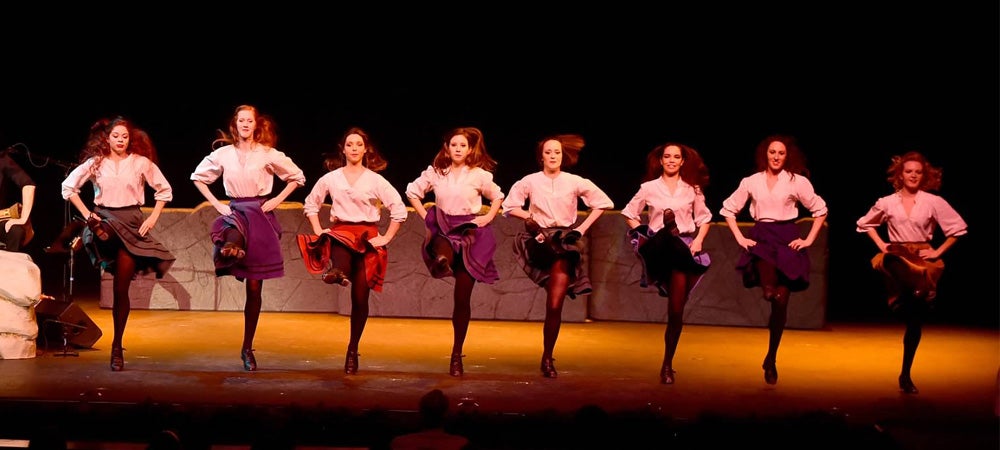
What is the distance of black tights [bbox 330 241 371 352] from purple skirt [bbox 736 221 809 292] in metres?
2.12

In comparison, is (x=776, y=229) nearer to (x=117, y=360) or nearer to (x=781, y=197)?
(x=781, y=197)

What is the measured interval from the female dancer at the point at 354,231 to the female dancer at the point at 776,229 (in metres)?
1.94

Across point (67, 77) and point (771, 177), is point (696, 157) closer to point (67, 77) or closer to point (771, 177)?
point (771, 177)

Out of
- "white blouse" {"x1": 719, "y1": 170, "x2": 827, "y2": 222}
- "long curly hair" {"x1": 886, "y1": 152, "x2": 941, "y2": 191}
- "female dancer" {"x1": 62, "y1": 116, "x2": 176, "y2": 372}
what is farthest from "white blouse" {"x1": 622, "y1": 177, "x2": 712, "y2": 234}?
"female dancer" {"x1": 62, "y1": 116, "x2": 176, "y2": 372}

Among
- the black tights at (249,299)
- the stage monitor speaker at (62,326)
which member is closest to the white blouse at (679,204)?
the black tights at (249,299)

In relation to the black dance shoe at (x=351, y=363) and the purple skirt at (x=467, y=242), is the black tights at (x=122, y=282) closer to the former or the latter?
the black dance shoe at (x=351, y=363)

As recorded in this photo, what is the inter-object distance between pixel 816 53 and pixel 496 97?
2612 millimetres

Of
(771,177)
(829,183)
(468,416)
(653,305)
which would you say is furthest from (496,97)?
(468,416)

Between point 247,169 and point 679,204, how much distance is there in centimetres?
243

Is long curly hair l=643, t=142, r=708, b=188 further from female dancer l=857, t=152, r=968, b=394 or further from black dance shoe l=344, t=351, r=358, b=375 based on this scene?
black dance shoe l=344, t=351, r=358, b=375

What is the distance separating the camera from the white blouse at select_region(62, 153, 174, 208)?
20.6 ft

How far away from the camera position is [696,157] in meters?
6.26

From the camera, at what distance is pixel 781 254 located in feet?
20.1

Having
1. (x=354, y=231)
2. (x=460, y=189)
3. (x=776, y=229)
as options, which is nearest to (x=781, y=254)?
(x=776, y=229)
